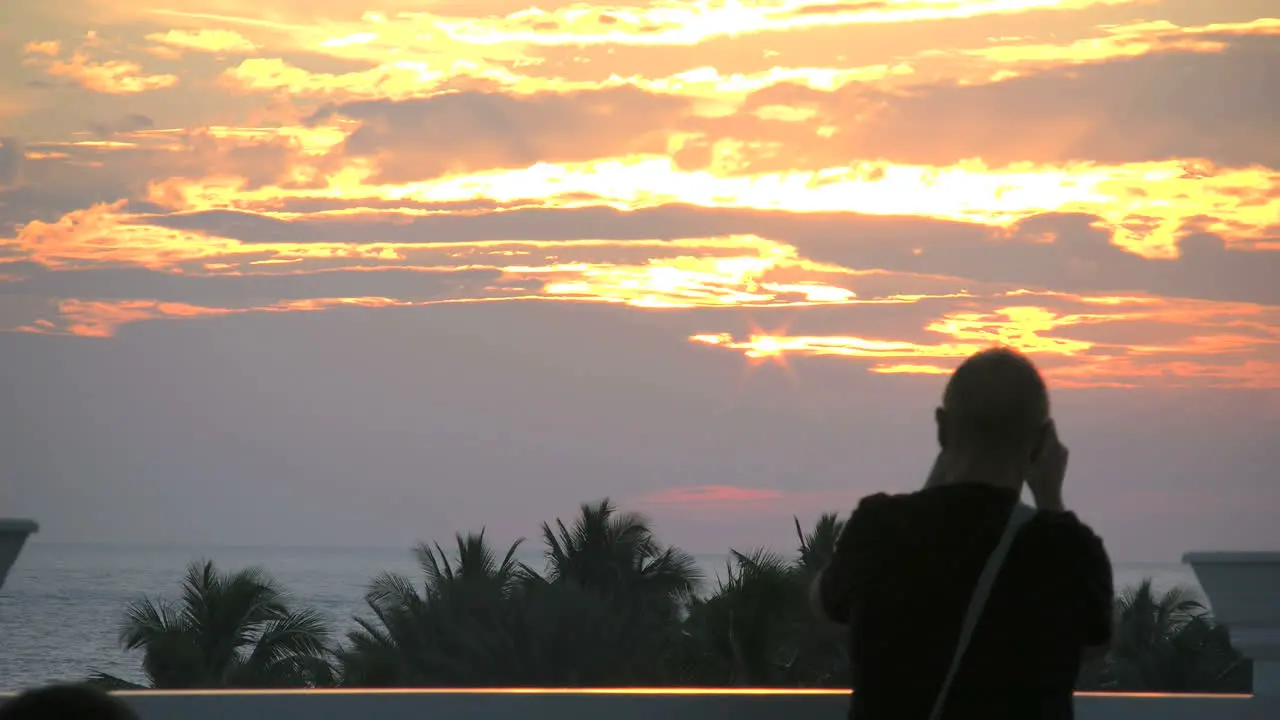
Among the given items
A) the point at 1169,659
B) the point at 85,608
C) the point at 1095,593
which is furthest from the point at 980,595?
the point at 85,608

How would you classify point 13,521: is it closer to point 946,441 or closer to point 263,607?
point 946,441

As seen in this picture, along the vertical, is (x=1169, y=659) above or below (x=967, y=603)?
below

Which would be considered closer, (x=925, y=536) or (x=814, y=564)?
(x=925, y=536)

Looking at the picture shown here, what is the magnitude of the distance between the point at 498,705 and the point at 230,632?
27444 mm

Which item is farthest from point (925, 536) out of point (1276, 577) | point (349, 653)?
point (349, 653)

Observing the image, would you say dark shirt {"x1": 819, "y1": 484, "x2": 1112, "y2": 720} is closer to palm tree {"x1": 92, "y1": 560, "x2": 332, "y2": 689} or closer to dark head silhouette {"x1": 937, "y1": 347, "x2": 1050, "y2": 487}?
dark head silhouette {"x1": 937, "y1": 347, "x2": 1050, "y2": 487}

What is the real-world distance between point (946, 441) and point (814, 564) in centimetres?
2794

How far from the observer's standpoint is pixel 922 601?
95.5 inches

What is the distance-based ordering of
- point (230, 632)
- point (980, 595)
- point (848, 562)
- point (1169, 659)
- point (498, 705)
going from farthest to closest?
point (1169, 659) < point (230, 632) < point (498, 705) < point (848, 562) < point (980, 595)

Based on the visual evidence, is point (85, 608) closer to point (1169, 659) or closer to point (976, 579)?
point (1169, 659)

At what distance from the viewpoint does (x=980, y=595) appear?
7.87ft

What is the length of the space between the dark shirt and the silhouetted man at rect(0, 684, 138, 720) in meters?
1.23

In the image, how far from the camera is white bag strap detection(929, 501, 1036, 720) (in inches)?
94.4

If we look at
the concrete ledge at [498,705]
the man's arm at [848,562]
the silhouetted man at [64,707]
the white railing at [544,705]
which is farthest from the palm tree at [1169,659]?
the silhouetted man at [64,707]
